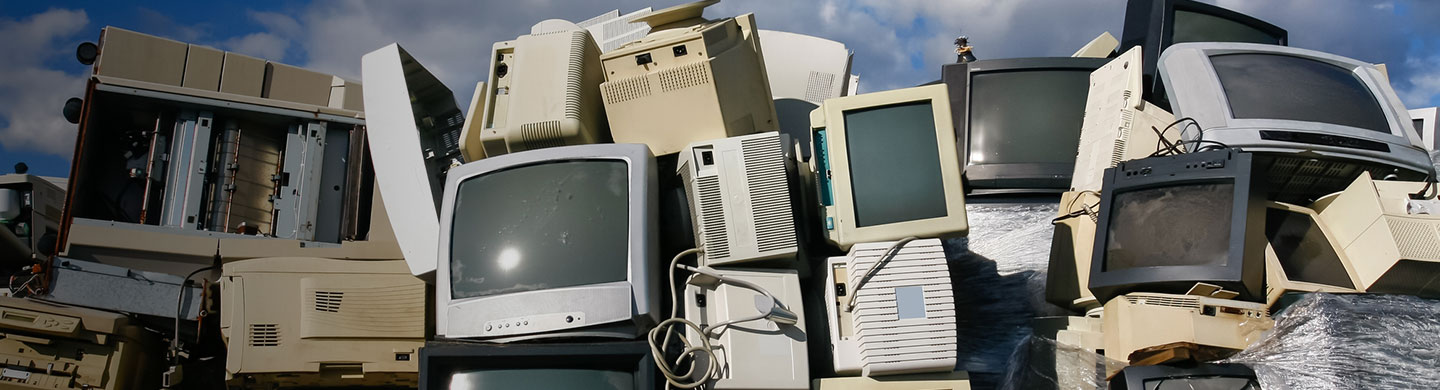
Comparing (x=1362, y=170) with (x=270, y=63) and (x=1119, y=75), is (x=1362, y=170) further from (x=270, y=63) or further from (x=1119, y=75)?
(x=270, y=63)

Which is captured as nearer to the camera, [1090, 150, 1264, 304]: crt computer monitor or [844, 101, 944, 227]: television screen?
[1090, 150, 1264, 304]: crt computer monitor

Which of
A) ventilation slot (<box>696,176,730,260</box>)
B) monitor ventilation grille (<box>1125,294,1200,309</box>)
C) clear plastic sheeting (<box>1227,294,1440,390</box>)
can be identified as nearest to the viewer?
clear plastic sheeting (<box>1227,294,1440,390</box>)

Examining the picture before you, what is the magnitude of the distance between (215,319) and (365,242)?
63 centimetres

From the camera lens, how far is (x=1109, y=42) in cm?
455

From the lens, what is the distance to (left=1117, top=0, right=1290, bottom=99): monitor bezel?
378cm

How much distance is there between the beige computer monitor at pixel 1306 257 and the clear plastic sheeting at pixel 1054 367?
0.50m

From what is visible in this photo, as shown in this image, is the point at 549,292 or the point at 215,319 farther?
the point at 215,319

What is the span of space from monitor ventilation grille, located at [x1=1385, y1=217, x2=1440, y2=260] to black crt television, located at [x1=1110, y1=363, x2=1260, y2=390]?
738 millimetres

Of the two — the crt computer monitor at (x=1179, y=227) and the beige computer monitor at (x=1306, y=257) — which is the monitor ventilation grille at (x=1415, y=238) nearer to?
the beige computer monitor at (x=1306, y=257)

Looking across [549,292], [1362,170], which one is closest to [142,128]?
[549,292]

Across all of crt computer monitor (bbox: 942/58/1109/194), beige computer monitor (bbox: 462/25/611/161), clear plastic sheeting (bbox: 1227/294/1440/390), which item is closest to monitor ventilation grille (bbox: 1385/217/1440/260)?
Result: clear plastic sheeting (bbox: 1227/294/1440/390)

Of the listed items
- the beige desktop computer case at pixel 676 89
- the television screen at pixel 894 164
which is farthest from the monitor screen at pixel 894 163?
the beige desktop computer case at pixel 676 89

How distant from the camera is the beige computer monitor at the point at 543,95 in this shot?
3.27 metres

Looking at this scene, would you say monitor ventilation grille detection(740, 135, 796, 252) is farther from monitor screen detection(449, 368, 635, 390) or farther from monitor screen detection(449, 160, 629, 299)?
monitor screen detection(449, 368, 635, 390)
